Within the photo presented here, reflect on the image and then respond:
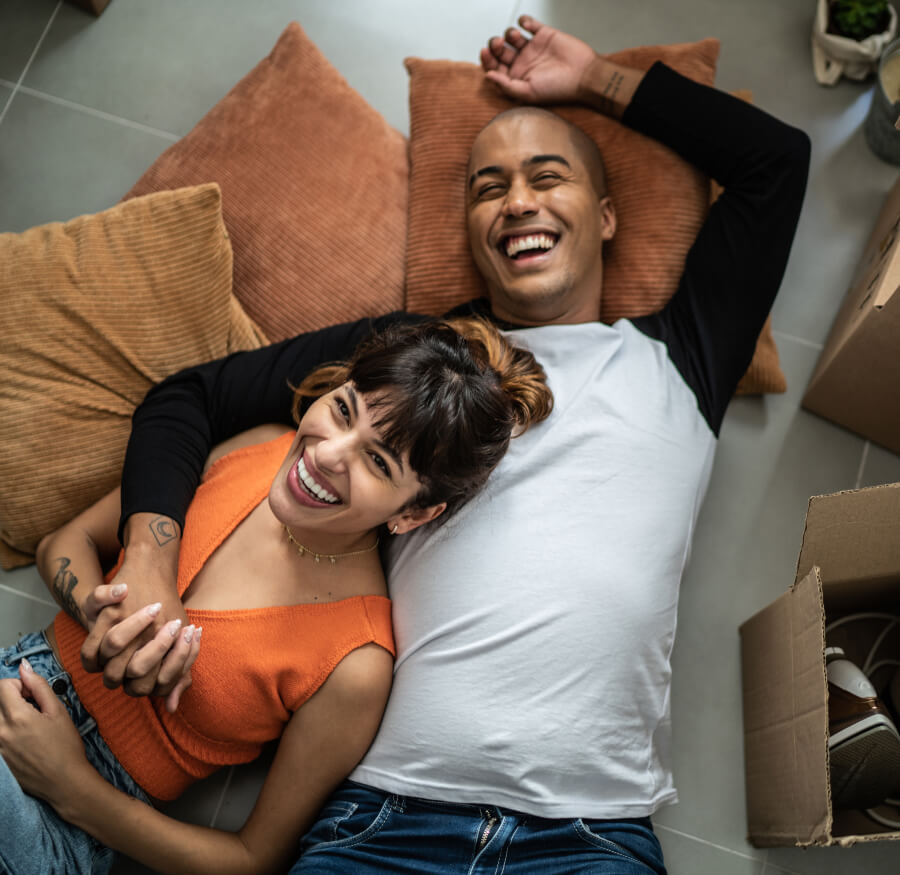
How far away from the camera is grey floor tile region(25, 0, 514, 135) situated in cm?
214

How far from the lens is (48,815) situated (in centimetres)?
135

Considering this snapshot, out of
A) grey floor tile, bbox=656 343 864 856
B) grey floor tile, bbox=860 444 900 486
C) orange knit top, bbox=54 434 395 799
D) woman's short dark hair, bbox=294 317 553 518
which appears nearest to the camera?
woman's short dark hair, bbox=294 317 553 518

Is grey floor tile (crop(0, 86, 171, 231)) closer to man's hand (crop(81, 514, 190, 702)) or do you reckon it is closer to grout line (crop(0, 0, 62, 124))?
grout line (crop(0, 0, 62, 124))

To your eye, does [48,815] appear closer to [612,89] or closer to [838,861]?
[838,861]

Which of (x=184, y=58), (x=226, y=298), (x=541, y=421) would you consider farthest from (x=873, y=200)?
(x=184, y=58)

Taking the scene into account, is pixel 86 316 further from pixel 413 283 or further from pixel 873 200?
pixel 873 200

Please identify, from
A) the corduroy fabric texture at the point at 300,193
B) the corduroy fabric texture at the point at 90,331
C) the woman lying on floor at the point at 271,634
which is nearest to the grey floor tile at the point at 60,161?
the corduroy fabric texture at the point at 300,193

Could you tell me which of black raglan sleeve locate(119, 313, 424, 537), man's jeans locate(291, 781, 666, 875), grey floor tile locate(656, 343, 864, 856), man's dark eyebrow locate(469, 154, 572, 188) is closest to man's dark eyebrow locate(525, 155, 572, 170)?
man's dark eyebrow locate(469, 154, 572, 188)

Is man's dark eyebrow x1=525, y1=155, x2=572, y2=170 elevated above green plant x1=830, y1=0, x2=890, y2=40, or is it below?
below

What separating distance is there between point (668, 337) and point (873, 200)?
0.83 m

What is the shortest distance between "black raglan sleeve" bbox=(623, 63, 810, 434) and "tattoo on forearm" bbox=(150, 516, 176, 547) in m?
0.96

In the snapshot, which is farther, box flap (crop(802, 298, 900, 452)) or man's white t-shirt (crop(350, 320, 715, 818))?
box flap (crop(802, 298, 900, 452))

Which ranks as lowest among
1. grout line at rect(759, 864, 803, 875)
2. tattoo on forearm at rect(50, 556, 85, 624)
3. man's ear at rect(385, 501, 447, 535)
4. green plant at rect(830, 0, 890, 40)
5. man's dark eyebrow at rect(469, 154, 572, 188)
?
grout line at rect(759, 864, 803, 875)

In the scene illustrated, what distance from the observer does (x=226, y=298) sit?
1.70 m
